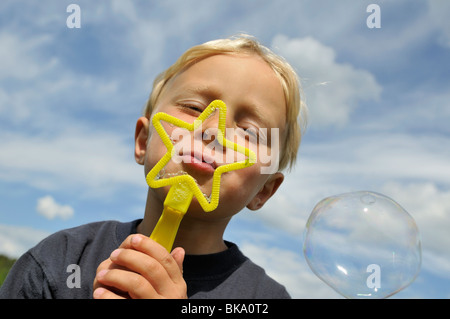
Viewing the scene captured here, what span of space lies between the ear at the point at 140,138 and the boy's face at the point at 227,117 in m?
0.25

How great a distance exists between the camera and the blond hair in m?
2.16

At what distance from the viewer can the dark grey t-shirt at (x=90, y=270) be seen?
6.15 feet

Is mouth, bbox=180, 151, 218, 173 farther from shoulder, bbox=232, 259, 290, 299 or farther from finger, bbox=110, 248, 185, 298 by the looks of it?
shoulder, bbox=232, 259, 290, 299

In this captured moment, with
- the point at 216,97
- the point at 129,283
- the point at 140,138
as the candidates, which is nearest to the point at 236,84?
the point at 216,97

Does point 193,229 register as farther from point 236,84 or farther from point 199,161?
point 236,84

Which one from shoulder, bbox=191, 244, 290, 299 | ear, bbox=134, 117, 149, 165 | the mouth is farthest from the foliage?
the mouth

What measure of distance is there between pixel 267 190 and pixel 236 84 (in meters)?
0.77

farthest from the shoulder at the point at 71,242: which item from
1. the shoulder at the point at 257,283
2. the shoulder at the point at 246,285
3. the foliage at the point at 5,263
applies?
the foliage at the point at 5,263

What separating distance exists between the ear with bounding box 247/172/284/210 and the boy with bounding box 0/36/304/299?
0.05ft

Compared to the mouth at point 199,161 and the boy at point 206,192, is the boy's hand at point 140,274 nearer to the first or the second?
the boy at point 206,192

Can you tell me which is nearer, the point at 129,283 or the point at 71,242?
the point at 129,283

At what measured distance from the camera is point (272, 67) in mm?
2264

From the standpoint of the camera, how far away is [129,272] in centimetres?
137
